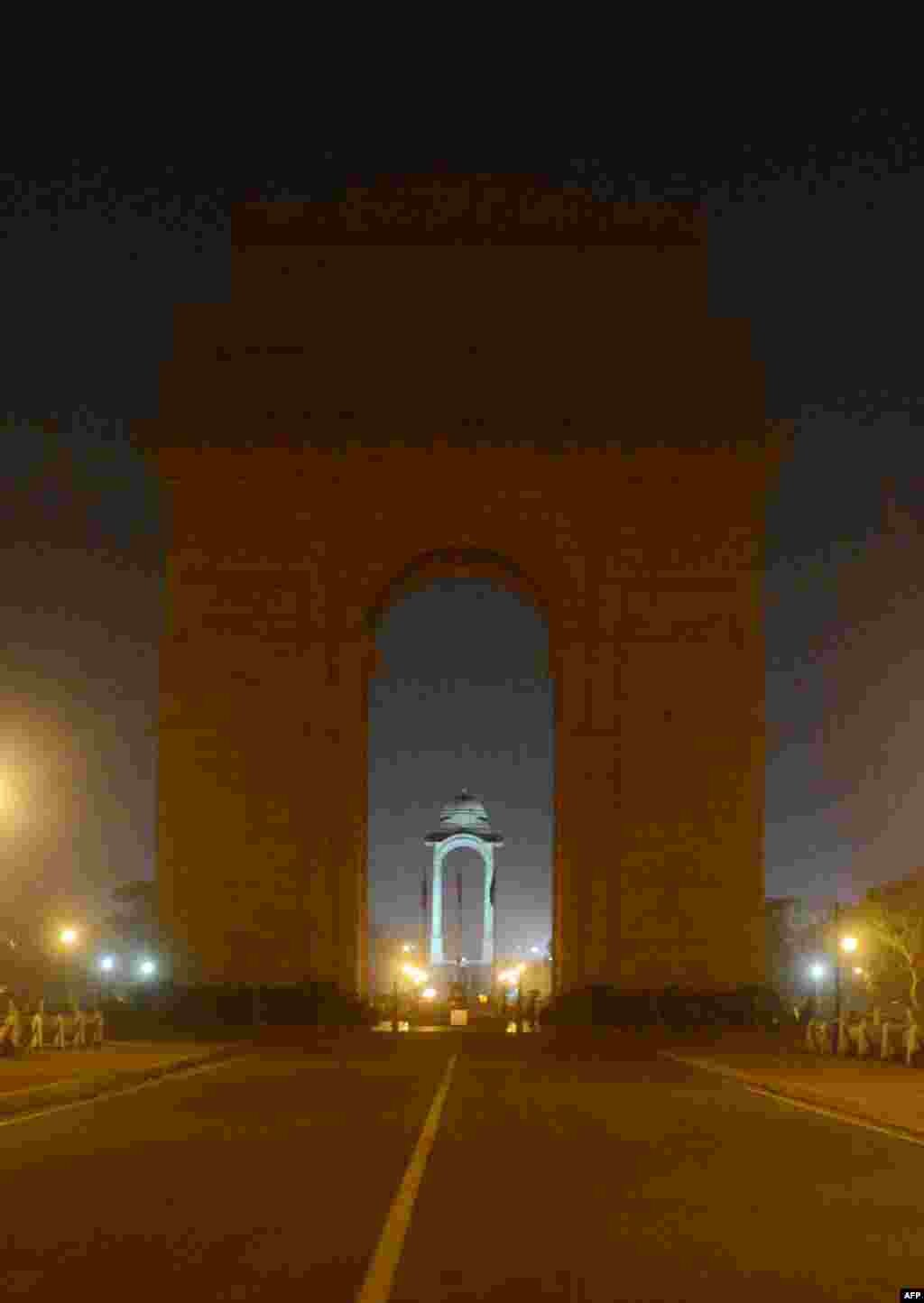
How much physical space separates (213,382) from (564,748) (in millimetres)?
9786

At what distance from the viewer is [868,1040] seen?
90.3 feet

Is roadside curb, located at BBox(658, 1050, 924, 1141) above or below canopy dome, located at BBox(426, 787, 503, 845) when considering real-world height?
below

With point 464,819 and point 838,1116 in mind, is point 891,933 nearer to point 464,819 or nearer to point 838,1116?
point 838,1116

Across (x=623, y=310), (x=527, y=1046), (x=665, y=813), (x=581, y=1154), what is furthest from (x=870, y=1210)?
(x=623, y=310)

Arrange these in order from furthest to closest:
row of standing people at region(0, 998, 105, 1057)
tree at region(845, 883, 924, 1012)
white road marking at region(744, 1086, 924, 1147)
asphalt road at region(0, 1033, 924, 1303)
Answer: tree at region(845, 883, 924, 1012) < row of standing people at region(0, 998, 105, 1057) < white road marking at region(744, 1086, 924, 1147) < asphalt road at region(0, 1033, 924, 1303)

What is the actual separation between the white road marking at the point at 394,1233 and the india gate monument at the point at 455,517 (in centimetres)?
2267

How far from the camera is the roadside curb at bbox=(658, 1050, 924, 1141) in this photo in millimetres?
15406

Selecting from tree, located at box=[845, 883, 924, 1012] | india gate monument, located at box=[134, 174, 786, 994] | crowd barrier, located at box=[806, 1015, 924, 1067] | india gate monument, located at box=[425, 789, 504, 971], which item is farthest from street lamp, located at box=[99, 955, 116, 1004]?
india gate monument, located at box=[425, 789, 504, 971]

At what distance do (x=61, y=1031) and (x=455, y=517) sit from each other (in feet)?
47.0

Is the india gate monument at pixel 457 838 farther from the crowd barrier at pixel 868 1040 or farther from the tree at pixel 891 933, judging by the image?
the crowd barrier at pixel 868 1040

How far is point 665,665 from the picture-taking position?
1471 inches

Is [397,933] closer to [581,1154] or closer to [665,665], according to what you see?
[665,665]

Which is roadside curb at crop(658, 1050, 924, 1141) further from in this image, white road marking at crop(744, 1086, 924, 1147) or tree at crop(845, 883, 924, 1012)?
tree at crop(845, 883, 924, 1012)

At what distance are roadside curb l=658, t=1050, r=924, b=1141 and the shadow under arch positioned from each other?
13.4m
